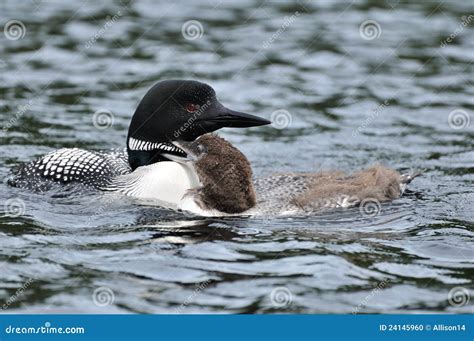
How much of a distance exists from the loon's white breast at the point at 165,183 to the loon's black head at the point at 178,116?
150mm

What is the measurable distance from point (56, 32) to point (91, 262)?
A: 7587 millimetres

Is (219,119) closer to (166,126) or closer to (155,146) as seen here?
(166,126)

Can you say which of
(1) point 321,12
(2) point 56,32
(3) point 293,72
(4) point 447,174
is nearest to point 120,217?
(4) point 447,174

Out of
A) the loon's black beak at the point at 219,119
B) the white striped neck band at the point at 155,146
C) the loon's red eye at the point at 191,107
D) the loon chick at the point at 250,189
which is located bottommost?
the loon chick at the point at 250,189

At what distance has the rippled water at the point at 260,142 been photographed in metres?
6.84

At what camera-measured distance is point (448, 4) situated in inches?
607

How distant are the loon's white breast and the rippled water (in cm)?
Result: 15

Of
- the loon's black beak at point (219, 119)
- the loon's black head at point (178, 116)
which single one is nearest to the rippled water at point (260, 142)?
the loon's black head at point (178, 116)

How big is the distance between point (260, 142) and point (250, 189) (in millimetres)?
2866

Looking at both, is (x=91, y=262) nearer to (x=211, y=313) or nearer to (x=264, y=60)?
(x=211, y=313)

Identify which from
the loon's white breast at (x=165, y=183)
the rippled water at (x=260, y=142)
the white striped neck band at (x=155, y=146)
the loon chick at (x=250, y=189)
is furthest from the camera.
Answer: the white striped neck band at (x=155, y=146)

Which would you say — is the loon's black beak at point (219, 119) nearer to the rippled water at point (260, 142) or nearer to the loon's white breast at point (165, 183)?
the loon's white breast at point (165, 183)

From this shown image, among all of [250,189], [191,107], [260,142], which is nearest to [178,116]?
[191,107]

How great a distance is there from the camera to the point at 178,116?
28.7 ft
